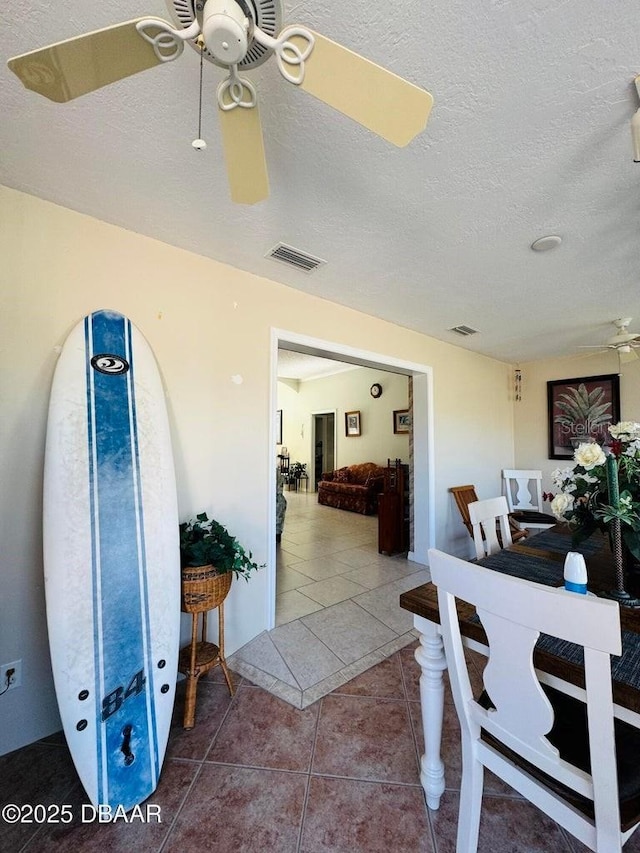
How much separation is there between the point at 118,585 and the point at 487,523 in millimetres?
1981

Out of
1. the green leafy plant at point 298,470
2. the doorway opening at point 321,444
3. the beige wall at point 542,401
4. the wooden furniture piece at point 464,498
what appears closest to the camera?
the wooden furniture piece at point 464,498

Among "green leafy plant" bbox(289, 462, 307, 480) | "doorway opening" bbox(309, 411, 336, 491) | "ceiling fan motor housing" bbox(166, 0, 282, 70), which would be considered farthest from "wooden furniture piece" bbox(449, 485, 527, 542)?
"green leafy plant" bbox(289, 462, 307, 480)

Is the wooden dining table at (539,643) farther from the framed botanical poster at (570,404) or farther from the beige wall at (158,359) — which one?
the framed botanical poster at (570,404)

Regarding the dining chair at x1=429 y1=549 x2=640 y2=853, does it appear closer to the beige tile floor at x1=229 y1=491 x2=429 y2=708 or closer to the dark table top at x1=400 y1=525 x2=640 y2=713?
the dark table top at x1=400 y1=525 x2=640 y2=713

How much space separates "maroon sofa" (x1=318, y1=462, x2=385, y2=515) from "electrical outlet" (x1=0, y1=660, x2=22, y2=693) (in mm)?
4949

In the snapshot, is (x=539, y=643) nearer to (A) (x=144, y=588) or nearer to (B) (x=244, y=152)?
(A) (x=144, y=588)

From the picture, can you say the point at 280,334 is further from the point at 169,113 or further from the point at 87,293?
the point at 169,113

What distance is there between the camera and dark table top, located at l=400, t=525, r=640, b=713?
81 centimetres

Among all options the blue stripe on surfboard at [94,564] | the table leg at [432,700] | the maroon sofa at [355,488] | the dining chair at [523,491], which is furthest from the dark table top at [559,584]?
the maroon sofa at [355,488]

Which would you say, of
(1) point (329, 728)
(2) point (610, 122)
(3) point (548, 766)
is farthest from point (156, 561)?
(2) point (610, 122)

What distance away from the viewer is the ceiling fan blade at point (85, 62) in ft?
2.27

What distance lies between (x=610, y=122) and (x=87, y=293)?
2.33m

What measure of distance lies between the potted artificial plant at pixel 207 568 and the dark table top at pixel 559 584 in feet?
2.95

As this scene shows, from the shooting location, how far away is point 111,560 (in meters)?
1.42
